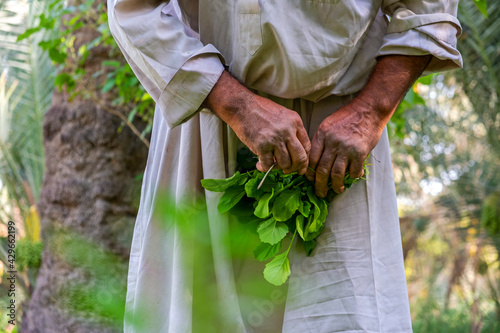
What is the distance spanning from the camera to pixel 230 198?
146 cm

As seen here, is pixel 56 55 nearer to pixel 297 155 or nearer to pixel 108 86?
pixel 108 86

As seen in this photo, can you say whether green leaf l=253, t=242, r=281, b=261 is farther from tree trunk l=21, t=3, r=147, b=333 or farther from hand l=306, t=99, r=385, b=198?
tree trunk l=21, t=3, r=147, b=333

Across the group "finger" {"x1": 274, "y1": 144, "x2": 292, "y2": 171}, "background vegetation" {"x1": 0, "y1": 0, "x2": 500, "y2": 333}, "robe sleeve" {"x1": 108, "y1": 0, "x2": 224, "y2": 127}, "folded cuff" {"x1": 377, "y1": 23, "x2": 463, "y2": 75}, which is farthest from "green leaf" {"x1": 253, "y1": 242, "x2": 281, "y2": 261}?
"background vegetation" {"x1": 0, "y1": 0, "x2": 500, "y2": 333}

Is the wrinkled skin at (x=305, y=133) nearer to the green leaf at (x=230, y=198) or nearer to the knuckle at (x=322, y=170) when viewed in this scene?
the knuckle at (x=322, y=170)

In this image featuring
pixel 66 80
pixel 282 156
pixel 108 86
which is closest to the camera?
pixel 282 156

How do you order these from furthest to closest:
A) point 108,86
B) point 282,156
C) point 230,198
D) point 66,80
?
point 66,80 < point 108,86 < point 230,198 < point 282,156

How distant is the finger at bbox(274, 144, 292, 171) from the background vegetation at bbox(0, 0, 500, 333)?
0.94 m

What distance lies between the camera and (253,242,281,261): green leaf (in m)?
1.42

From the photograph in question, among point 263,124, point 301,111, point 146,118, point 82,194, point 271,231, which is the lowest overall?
point 82,194

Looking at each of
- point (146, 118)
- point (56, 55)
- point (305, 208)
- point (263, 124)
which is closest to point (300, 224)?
point (305, 208)

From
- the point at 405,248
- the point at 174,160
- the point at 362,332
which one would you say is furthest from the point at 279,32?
the point at 405,248

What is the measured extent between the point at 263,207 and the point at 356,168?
0.78 ft

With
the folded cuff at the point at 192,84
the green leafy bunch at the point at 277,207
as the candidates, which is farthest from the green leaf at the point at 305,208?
the folded cuff at the point at 192,84

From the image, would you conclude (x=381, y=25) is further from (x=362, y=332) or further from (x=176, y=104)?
(x=362, y=332)
